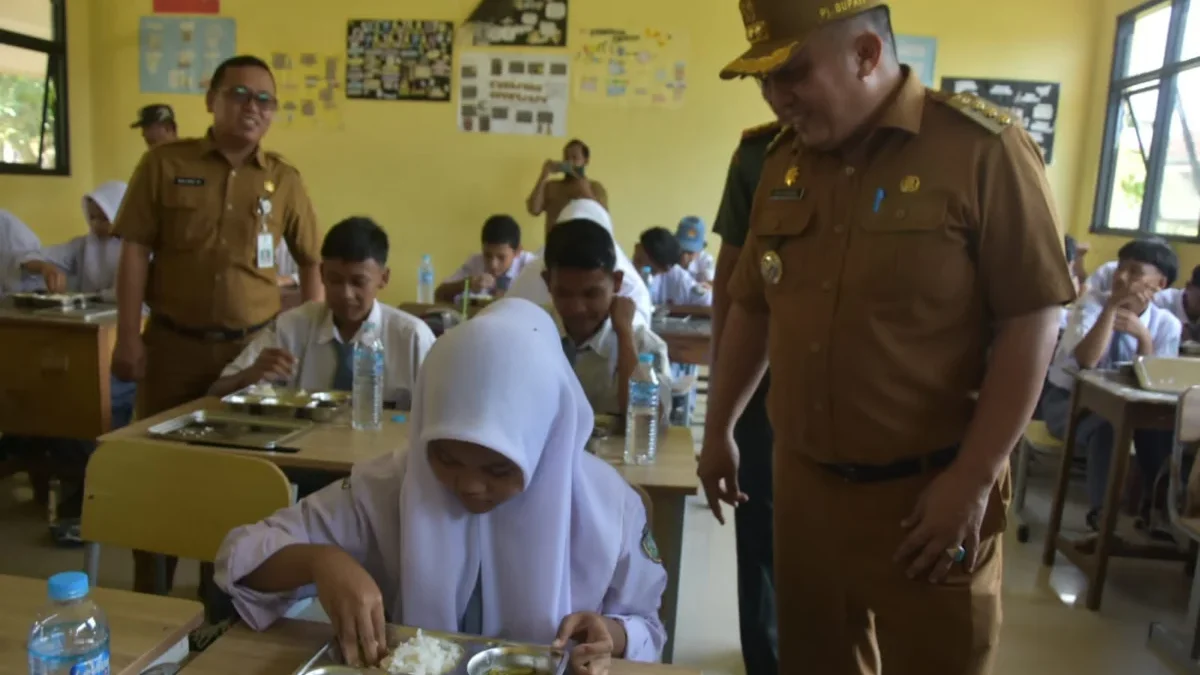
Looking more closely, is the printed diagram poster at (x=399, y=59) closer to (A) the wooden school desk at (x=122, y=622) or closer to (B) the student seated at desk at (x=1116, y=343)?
(B) the student seated at desk at (x=1116, y=343)

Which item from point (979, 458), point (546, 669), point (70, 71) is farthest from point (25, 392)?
point (70, 71)

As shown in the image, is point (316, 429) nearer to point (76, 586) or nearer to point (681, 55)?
point (76, 586)

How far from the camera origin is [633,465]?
6.61ft

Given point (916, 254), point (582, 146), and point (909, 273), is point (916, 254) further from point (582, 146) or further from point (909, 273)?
point (582, 146)

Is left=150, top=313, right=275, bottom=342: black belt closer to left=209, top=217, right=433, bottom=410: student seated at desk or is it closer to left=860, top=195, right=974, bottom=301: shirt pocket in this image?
left=209, top=217, right=433, bottom=410: student seated at desk

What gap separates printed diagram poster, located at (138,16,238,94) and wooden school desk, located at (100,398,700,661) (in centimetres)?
475

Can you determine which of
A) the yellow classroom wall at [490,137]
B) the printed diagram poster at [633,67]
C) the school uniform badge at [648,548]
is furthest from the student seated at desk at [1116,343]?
the printed diagram poster at [633,67]

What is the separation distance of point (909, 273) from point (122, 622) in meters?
1.17

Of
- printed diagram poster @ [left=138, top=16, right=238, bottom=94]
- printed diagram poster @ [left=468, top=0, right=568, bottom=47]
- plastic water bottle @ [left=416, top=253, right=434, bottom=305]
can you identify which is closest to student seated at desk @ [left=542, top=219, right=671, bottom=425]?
plastic water bottle @ [left=416, top=253, right=434, bottom=305]

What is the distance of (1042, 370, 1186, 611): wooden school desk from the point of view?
9.37 ft

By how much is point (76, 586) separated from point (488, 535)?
0.47 metres

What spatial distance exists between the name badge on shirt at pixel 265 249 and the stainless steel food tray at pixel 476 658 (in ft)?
6.24

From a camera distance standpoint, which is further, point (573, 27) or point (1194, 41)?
point (573, 27)

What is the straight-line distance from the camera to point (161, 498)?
5.21ft
